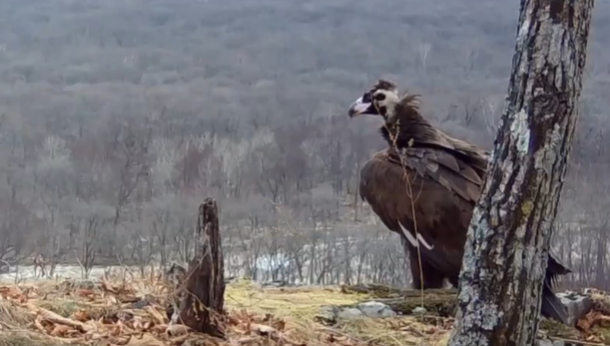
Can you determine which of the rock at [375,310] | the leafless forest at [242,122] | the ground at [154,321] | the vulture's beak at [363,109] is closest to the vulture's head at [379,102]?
the vulture's beak at [363,109]

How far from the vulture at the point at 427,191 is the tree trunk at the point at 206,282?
199cm

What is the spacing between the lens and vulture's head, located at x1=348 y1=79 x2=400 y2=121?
7.07 meters

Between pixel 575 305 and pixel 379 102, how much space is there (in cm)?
232

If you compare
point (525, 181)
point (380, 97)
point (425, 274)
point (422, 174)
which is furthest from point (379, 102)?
point (525, 181)

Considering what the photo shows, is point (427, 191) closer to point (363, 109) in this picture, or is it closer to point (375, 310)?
point (363, 109)

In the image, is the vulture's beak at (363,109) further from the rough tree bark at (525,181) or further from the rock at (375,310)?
the rough tree bark at (525,181)

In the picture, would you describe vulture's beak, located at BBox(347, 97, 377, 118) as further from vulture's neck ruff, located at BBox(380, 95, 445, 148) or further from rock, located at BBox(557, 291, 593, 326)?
rock, located at BBox(557, 291, 593, 326)

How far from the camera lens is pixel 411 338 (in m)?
4.72

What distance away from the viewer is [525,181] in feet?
10.8

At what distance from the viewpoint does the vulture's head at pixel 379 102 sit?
7070 millimetres

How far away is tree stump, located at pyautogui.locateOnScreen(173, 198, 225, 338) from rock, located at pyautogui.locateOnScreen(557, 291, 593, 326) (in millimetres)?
1957

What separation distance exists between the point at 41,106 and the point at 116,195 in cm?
415

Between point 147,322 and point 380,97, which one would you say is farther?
point 380,97

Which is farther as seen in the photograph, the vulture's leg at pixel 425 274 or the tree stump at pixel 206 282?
the vulture's leg at pixel 425 274
